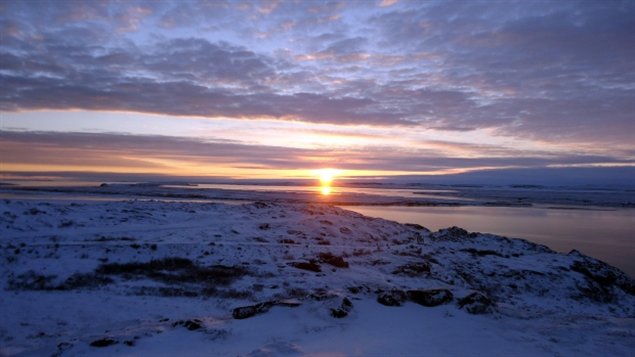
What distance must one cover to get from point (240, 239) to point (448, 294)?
8440mm

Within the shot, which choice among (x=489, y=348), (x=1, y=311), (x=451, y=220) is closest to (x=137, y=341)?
(x=1, y=311)

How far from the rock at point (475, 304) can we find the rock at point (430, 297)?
13.6 inches

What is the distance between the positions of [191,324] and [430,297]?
5.51m

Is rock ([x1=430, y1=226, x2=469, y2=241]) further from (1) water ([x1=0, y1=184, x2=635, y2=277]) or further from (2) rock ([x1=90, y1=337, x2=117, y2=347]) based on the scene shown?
(2) rock ([x1=90, y1=337, x2=117, y2=347])

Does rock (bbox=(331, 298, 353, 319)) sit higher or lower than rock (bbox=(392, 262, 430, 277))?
higher

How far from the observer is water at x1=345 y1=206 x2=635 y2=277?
2012 cm

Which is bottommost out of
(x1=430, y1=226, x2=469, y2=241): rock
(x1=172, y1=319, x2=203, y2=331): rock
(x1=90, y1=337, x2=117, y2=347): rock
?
(x1=90, y1=337, x2=117, y2=347): rock

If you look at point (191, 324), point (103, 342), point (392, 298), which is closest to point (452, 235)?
point (392, 298)

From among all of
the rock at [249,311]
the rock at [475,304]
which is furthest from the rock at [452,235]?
the rock at [249,311]

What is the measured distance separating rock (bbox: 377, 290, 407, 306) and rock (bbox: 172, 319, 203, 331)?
13.7ft

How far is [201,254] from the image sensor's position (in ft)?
45.2

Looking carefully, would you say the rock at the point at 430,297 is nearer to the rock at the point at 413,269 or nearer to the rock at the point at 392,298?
the rock at the point at 392,298

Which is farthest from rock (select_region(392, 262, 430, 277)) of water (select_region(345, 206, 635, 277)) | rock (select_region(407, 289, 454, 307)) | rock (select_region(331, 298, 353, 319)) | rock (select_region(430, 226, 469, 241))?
water (select_region(345, 206, 635, 277))

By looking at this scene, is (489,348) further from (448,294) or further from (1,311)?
(1,311)
